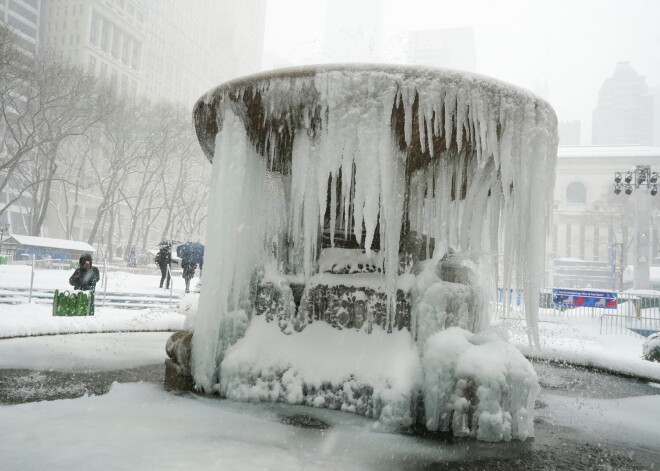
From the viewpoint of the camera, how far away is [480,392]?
141 inches

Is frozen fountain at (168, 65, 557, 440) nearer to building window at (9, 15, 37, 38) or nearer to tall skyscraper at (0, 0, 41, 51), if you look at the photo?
tall skyscraper at (0, 0, 41, 51)

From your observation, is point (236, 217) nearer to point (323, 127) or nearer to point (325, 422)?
point (323, 127)

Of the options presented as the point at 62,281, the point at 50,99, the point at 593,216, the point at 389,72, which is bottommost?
the point at 62,281

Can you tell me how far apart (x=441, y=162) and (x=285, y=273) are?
211 centimetres

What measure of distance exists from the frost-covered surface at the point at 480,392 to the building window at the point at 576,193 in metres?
62.7

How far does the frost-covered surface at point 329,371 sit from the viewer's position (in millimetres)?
3902

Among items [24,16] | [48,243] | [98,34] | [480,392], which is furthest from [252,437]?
[98,34]

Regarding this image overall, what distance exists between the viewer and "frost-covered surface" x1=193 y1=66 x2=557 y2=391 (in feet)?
13.1

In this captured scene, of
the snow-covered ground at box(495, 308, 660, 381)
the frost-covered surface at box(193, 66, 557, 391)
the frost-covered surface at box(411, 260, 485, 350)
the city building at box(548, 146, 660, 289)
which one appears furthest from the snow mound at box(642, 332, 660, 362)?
the city building at box(548, 146, 660, 289)

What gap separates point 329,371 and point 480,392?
1.31 m

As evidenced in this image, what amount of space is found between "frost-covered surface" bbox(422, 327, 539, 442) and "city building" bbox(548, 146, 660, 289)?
47352 mm

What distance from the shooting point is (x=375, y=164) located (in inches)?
164

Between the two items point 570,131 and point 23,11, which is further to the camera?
point 570,131

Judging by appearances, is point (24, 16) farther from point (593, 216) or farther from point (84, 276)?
point (593, 216)
